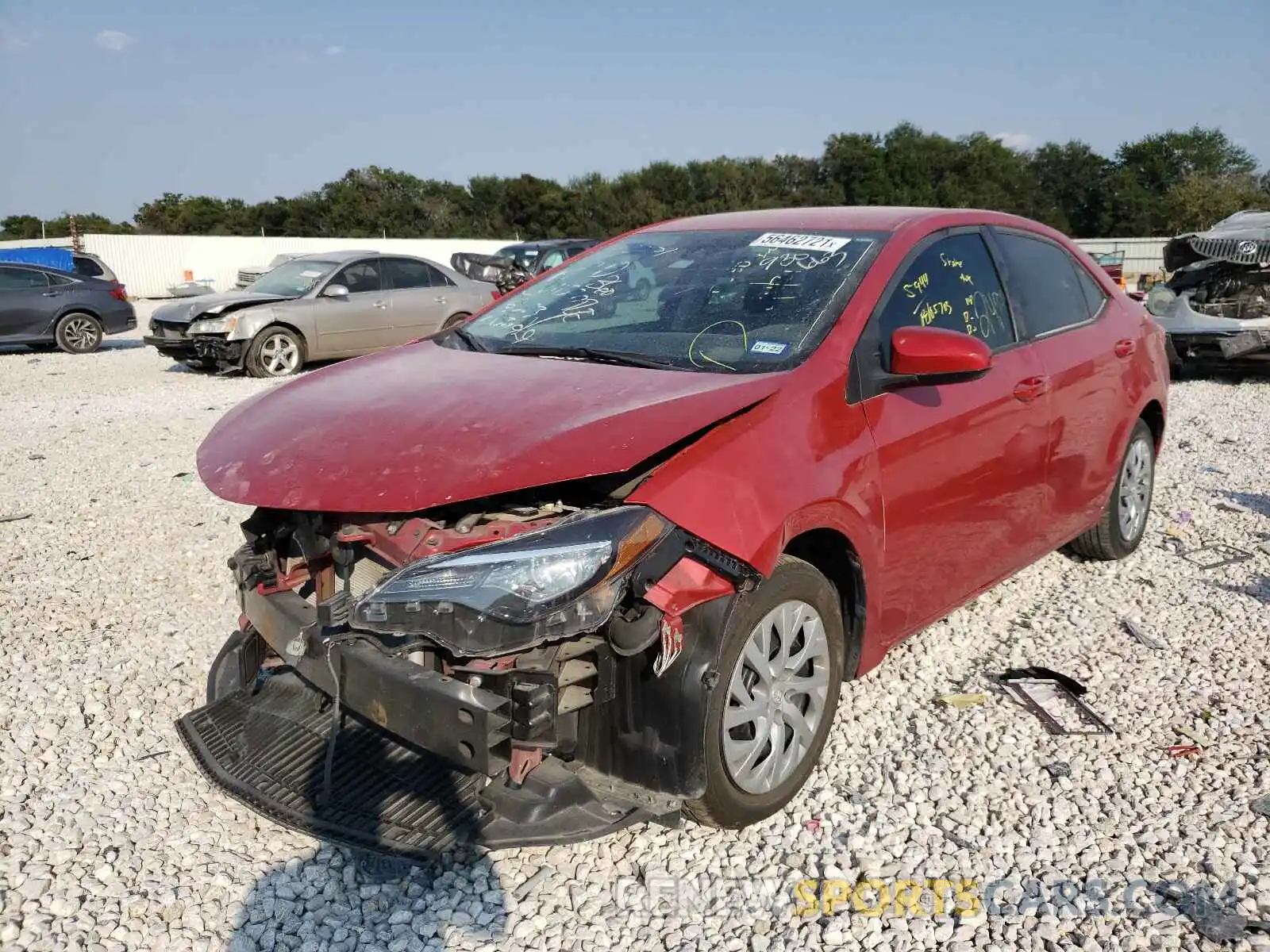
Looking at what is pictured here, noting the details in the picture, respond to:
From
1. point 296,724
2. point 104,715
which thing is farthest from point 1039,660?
point 104,715

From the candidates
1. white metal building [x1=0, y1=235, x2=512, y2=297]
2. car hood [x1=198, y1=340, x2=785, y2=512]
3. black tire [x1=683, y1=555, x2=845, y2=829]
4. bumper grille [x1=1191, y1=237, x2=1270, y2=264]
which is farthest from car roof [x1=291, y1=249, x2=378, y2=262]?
white metal building [x1=0, y1=235, x2=512, y2=297]

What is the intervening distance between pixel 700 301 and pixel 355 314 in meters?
11.0

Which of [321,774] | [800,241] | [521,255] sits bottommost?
[321,774]

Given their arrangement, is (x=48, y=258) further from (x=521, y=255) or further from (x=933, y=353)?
(x=933, y=353)

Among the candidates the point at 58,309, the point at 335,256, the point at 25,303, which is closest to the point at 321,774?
the point at 335,256

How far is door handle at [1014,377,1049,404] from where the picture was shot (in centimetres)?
391

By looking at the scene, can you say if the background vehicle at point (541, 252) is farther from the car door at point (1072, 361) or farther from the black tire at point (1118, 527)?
the car door at point (1072, 361)

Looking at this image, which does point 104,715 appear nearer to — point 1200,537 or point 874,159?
point 1200,537

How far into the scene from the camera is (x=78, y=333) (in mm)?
16734

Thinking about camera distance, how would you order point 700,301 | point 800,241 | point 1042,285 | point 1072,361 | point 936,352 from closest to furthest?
point 936,352 < point 700,301 < point 800,241 < point 1072,361 < point 1042,285

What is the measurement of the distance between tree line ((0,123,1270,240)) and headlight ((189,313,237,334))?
151 ft

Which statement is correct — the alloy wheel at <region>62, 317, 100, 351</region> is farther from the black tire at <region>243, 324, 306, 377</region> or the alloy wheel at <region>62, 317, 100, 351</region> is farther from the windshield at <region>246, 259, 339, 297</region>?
the black tire at <region>243, 324, 306, 377</region>

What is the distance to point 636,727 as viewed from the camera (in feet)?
8.55

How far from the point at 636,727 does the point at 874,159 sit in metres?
68.1
